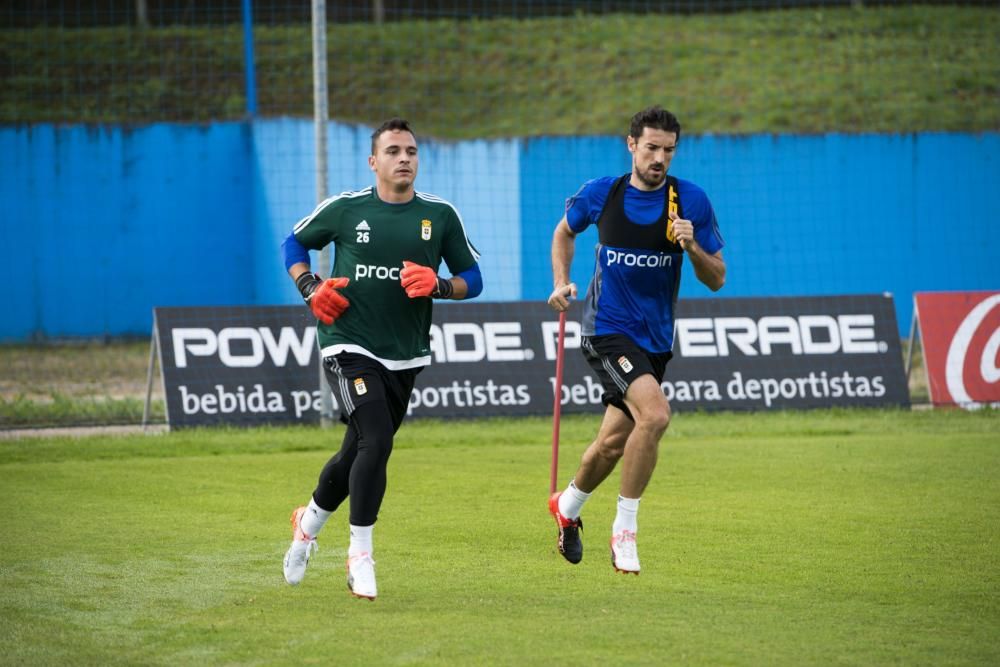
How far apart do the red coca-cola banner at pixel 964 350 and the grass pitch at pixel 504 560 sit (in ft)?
6.17

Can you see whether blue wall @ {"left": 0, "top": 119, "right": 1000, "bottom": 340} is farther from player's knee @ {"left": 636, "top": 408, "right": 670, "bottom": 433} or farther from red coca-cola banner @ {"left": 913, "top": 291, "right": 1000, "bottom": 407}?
player's knee @ {"left": 636, "top": 408, "right": 670, "bottom": 433}

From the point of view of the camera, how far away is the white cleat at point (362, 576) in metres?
6.74

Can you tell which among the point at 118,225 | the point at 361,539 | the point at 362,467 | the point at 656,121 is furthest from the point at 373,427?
the point at 118,225

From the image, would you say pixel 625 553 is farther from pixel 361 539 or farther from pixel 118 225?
pixel 118 225

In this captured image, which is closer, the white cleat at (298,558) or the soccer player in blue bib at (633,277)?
the white cleat at (298,558)

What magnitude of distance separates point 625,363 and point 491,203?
49.1ft

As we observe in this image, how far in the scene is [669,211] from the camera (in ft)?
25.4

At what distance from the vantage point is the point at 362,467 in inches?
270

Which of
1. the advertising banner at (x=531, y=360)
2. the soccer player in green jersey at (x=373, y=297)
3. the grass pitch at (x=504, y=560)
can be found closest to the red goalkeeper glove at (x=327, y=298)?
the soccer player in green jersey at (x=373, y=297)

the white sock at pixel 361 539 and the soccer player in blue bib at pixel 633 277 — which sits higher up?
the soccer player in blue bib at pixel 633 277

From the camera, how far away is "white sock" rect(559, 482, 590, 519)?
788 cm

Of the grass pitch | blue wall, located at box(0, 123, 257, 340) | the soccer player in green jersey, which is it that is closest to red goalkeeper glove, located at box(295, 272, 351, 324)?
the soccer player in green jersey

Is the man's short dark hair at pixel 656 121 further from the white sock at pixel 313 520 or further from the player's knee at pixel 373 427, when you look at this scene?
the white sock at pixel 313 520

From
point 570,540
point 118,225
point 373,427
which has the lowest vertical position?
point 118,225
